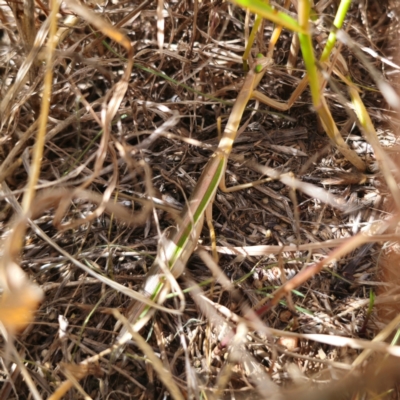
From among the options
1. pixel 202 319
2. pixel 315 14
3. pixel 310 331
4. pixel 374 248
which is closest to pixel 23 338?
pixel 202 319

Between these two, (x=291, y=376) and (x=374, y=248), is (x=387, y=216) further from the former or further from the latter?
(x=291, y=376)

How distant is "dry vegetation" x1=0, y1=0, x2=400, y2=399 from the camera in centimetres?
93

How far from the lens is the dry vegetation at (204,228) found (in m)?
0.93

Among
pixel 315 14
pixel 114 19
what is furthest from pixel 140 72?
pixel 315 14

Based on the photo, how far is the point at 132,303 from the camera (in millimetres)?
944

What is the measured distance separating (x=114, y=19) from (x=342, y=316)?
2.90ft

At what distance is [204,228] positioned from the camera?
41.8 inches

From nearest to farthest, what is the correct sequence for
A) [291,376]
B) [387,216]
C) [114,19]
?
[291,376] → [387,216] → [114,19]

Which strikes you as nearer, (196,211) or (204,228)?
(196,211)

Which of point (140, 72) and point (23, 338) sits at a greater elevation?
point (140, 72)

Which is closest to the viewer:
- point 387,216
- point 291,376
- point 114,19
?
point 291,376

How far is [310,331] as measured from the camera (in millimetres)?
958

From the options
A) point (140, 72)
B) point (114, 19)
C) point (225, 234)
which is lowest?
point (225, 234)

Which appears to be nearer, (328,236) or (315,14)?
(315,14)
